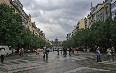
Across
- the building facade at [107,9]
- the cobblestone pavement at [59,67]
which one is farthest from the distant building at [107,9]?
the cobblestone pavement at [59,67]

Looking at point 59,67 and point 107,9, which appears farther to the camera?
point 107,9

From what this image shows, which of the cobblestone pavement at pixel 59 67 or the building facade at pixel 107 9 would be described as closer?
the cobblestone pavement at pixel 59 67

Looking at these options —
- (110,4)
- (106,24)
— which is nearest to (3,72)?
(106,24)

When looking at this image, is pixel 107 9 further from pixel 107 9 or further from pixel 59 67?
pixel 59 67

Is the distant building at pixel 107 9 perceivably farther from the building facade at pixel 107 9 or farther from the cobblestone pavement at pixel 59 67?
the cobblestone pavement at pixel 59 67

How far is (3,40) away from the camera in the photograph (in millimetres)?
60625

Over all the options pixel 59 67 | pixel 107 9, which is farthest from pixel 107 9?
pixel 59 67

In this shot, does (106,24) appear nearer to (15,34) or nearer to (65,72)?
(15,34)

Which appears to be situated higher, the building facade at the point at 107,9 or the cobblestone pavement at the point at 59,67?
the building facade at the point at 107,9

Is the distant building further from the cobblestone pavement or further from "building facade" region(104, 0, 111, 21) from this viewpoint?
the cobblestone pavement

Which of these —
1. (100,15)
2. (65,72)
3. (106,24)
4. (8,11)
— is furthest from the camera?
(100,15)

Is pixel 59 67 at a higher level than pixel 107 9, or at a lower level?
lower

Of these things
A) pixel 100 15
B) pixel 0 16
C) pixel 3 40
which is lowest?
pixel 3 40

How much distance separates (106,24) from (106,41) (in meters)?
4.37
